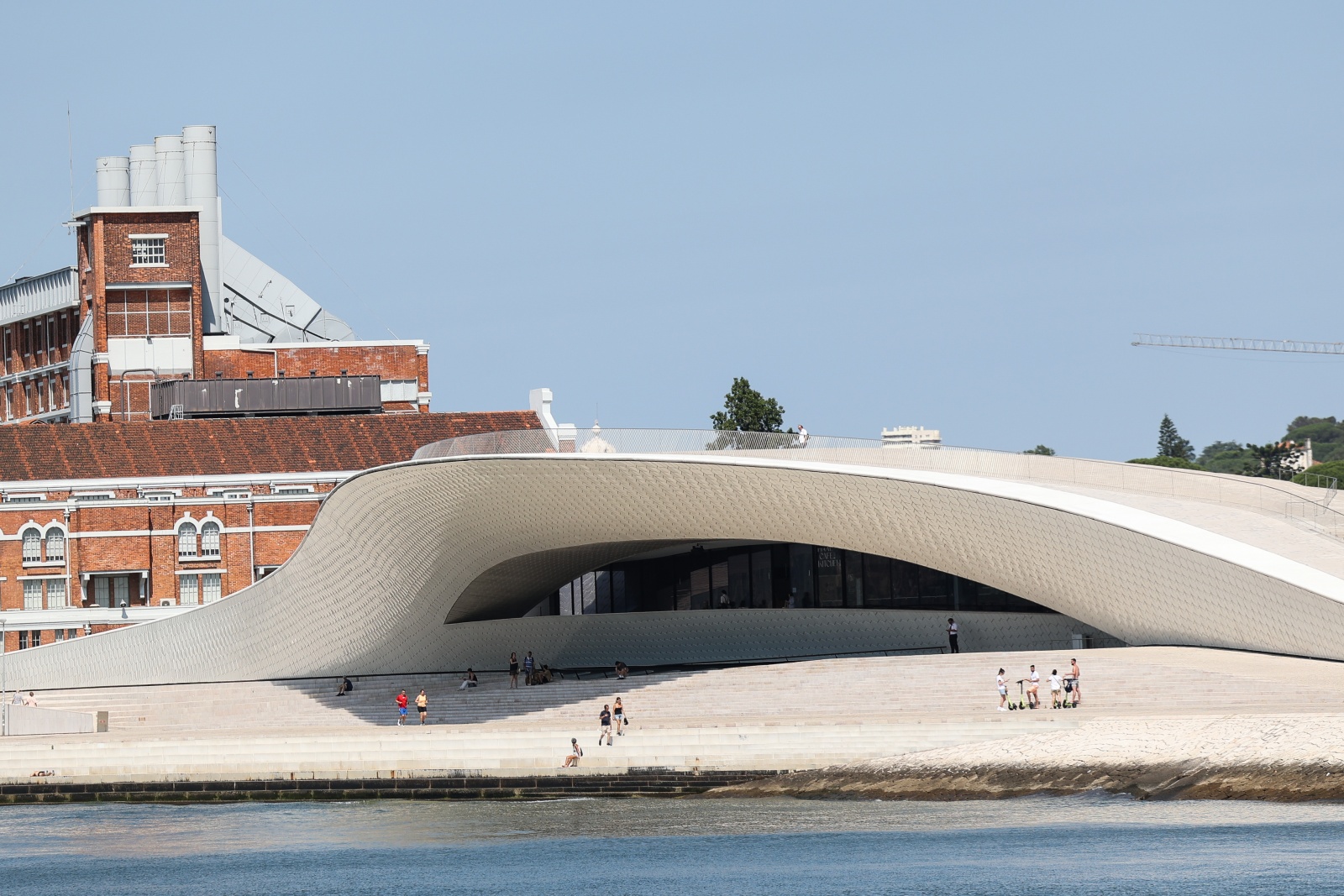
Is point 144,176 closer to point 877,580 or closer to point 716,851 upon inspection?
point 877,580

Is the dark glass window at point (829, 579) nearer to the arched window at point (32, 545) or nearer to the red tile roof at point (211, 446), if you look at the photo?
the red tile roof at point (211, 446)

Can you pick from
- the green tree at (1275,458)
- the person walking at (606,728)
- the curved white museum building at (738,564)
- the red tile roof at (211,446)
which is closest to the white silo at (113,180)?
the red tile roof at (211,446)

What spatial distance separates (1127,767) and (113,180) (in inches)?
1936

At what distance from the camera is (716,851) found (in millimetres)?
30359

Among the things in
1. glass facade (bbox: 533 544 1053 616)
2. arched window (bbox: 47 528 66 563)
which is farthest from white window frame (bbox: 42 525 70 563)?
glass facade (bbox: 533 544 1053 616)

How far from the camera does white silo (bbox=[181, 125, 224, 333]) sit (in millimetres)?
73812

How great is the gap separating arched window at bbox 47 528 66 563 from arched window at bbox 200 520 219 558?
381cm

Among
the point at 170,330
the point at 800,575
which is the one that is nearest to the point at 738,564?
the point at 800,575

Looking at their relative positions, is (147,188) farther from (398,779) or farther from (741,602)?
(398,779)

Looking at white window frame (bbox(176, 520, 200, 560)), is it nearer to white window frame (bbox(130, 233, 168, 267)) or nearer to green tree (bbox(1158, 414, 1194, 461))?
white window frame (bbox(130, 233, 168, 267))

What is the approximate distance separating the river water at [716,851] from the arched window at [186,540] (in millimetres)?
22955

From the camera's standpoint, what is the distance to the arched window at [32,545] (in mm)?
57625

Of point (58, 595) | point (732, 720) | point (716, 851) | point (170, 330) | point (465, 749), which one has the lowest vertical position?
point (716, 851)

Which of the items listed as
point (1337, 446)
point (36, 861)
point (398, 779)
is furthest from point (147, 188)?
point (1337, 446)
